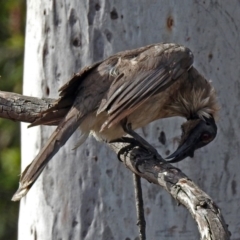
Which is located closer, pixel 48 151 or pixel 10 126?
pixel 48 151

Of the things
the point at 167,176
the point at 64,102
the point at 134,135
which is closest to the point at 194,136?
the point at 134,135

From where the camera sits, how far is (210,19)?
184 inches

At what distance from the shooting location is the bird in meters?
4.03

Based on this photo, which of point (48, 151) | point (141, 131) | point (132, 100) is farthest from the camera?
point (141, 131)

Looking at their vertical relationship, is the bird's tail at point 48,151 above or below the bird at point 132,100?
below

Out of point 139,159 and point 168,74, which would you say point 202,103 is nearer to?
point 168,74

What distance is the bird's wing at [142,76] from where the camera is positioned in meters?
4.04

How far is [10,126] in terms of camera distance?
793 cm

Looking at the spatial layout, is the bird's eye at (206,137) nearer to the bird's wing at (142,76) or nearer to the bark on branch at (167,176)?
the bird's wing at (142,76)

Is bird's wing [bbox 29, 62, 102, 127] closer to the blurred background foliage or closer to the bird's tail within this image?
the bird's tail

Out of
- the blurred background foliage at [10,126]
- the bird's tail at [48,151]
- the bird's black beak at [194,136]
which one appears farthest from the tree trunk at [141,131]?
the blurred background foliage at [10,126]

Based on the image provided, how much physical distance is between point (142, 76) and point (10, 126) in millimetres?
3877

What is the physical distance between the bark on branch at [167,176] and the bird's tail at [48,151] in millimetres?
235

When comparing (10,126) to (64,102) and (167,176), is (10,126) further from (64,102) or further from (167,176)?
(167,176)
